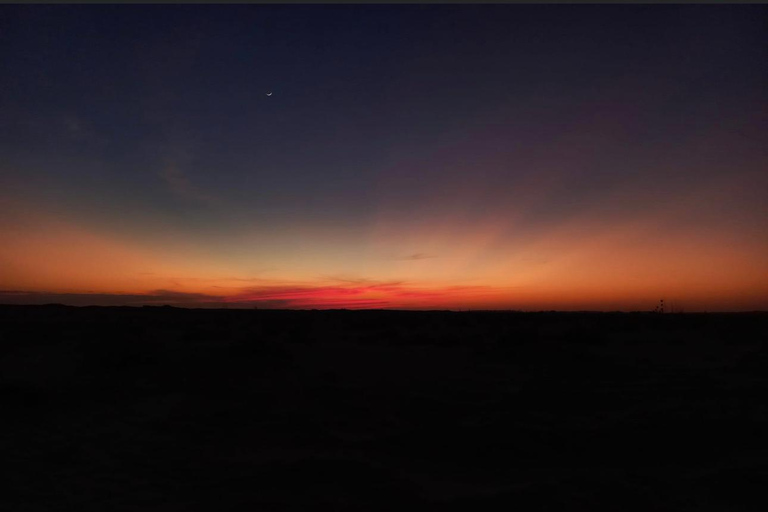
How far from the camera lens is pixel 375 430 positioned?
8906 millimetres

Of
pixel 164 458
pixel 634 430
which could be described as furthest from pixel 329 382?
pixel 634 430

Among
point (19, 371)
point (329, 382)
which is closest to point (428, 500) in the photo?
point (329, 382)

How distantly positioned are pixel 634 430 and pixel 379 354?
950 centimetres

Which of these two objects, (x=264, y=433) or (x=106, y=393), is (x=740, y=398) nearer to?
(x=264, y=433)

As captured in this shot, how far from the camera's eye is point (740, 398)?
10359 mm

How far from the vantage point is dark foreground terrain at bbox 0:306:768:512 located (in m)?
6.23

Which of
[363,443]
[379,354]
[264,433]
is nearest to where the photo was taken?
[363,443]

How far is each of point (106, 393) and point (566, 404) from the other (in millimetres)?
11231

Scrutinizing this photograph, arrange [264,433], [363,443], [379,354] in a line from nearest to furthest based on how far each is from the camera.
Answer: [363,443] → [264,433] → [379,354]

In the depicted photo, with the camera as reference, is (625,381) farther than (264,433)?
Yes

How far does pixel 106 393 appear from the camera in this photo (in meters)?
11.2

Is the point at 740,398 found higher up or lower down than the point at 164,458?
higher up

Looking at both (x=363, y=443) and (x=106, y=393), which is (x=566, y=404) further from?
(x=106, y=393)

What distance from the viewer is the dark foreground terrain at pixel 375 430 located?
20.4 feet
